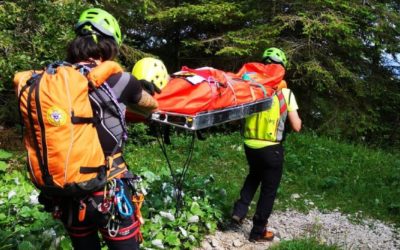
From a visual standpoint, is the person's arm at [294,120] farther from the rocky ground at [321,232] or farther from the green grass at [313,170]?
the green grass at [313,170]

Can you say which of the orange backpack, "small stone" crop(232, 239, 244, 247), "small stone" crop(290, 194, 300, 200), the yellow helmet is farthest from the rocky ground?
the orange backpack

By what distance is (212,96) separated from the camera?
466cm

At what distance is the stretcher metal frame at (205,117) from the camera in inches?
167

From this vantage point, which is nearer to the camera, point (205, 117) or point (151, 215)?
point (205, 117)

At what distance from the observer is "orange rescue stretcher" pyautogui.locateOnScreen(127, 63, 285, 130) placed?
4.33m

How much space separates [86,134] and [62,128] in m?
0.17

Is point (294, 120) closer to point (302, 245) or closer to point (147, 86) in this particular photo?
point (302, 245)

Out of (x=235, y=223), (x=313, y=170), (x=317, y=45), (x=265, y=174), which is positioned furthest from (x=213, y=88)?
(x=317, y=45)

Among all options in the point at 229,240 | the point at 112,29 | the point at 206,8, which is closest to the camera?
the point at 112,29

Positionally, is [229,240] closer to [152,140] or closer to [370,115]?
[152,140]

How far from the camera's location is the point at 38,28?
8500 millimetres

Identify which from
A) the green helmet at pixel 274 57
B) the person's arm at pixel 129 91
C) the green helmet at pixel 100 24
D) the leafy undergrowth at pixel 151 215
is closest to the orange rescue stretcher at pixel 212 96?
the green helmet at pixel 274 57

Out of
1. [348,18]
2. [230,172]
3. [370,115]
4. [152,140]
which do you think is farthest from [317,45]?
[230,172]

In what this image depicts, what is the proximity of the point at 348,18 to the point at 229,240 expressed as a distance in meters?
10.2
